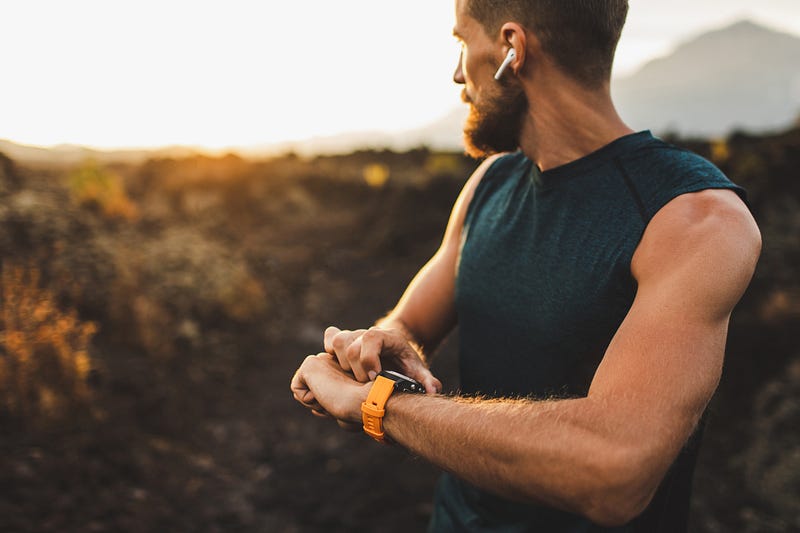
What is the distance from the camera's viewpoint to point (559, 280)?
57.2 inches

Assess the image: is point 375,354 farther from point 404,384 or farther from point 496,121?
point 496,121

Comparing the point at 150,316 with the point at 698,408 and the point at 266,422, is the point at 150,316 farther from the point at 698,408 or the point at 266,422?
the point at 698,408

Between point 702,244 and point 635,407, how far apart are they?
41 centimetres

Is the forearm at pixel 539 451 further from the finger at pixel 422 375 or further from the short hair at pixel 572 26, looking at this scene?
the short hair at pixel 572 26

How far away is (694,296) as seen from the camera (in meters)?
1.11

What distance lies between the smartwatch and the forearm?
8cm

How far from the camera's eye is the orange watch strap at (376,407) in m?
1.30

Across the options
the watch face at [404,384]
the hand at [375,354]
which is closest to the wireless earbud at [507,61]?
the hand at [375,354]

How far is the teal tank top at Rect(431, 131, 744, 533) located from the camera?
1.34m

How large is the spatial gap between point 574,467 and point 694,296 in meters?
0.46

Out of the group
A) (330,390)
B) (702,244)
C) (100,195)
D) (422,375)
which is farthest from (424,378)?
(100,195)

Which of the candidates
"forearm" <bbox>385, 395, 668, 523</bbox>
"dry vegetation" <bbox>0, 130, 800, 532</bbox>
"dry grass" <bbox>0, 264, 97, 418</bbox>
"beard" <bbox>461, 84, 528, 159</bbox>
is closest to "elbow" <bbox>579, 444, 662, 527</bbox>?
"forearm" <bbox>385, 395, 668, 523</bbox>

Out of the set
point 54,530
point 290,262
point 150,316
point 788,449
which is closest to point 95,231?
point 150,316

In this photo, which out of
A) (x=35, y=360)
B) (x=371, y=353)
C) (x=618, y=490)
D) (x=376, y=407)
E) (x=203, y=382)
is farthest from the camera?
(x=203, y=382)
